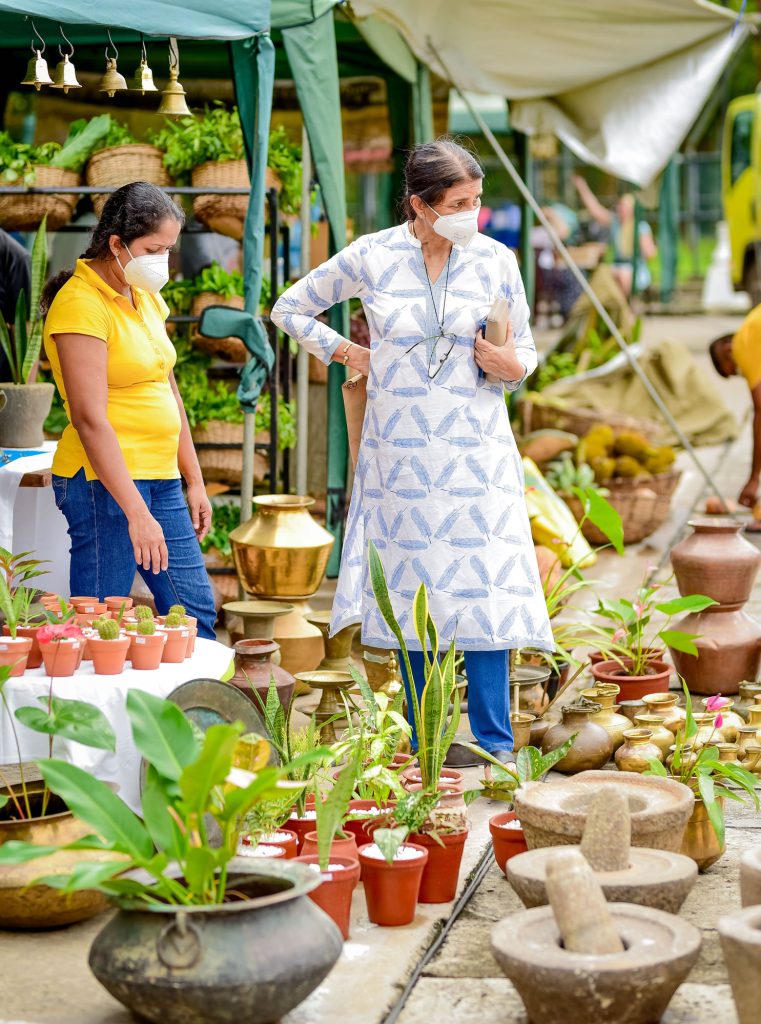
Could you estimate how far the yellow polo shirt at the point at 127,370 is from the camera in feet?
13.9

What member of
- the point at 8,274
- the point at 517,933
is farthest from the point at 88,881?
the point at 8,274

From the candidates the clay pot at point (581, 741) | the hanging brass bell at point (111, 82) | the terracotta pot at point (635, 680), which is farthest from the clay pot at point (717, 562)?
the hanging brass bell at point (111, 82)

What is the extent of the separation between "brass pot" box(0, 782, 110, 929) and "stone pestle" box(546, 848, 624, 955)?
44.4 inches

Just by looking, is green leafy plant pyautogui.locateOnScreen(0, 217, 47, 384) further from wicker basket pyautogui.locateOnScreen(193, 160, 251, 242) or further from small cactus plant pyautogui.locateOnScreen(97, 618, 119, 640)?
small cactus plant pyautogui.locateOnScreen(97, 618, 119, 640)

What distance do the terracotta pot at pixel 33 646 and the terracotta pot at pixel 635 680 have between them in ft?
7.19

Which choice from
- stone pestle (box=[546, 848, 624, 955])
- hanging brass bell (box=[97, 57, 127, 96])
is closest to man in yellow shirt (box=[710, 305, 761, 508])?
hanging brass bell (box=[97, 57, 127, 96])

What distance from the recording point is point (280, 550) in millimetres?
5953

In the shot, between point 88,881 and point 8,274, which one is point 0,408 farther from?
point 88,881

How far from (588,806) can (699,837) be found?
0.41 m

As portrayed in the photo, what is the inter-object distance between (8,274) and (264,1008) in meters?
4.08

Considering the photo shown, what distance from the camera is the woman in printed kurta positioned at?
441 cm

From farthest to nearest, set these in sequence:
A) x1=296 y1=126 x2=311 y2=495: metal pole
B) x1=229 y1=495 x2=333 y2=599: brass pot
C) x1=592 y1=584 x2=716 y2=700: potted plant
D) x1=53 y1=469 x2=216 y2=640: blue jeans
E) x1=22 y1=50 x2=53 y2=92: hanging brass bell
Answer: x1=296 y1=126 x2=311 y2=495: metal pole
x1=229 y1=495 x2=333 y2=599: brass pot
x1=592 y1=584 x2=716 y2=700: potted plant
x1=22 y1=50 x2=53 y2=92: hanging brass bell
x1=53 y1=469 x2=216 y2=640: blue jeans

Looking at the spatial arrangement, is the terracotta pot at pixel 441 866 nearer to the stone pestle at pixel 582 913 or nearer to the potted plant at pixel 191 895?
the potted plant at pixel 191 895

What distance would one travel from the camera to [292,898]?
291cm
